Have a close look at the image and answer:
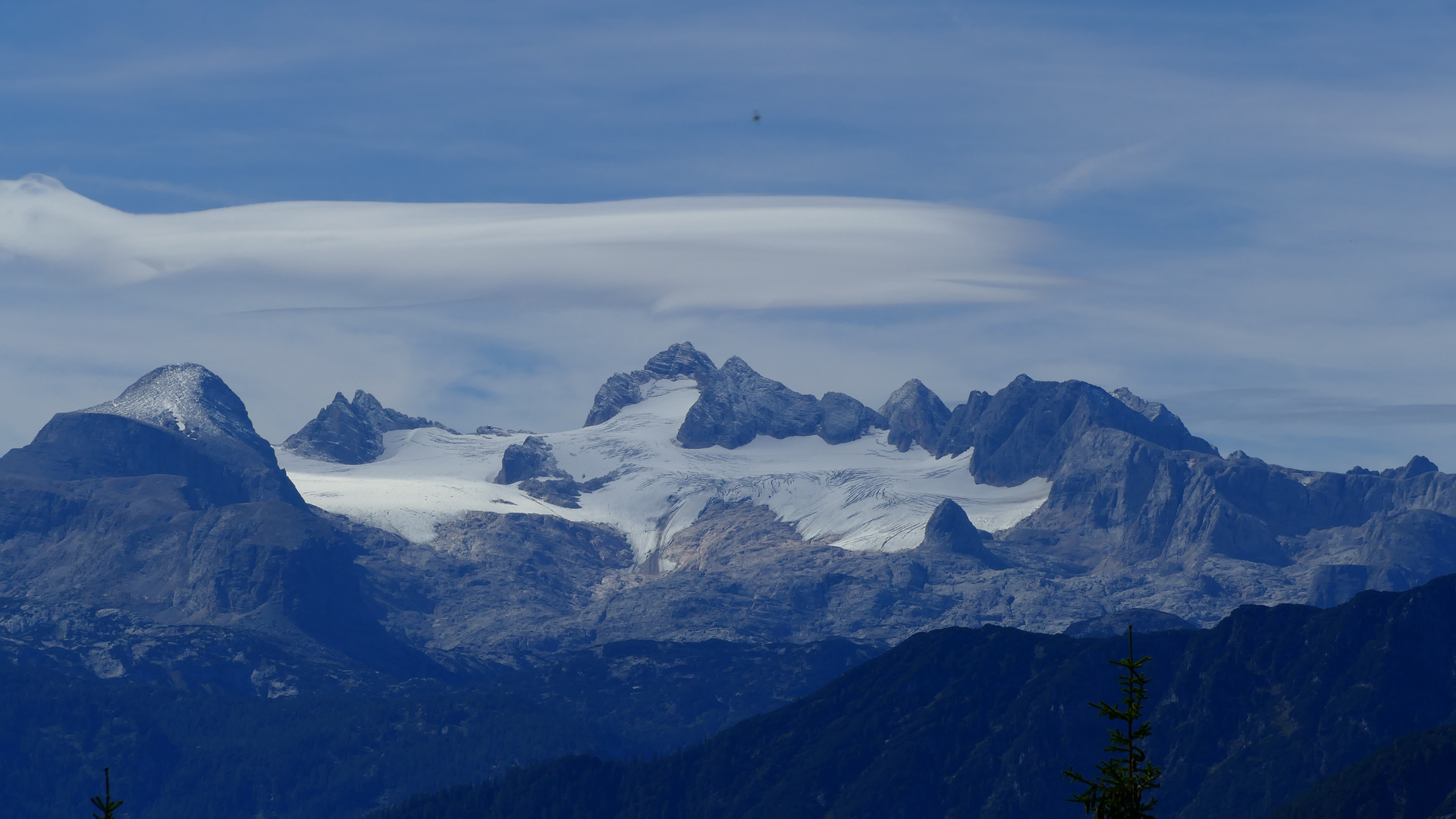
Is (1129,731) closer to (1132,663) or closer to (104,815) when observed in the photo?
(1132,663)

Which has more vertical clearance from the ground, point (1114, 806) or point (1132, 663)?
point (1132, 663)

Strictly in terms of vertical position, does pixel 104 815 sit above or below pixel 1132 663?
below

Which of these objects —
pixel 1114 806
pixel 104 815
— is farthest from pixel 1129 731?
pixel 104 815

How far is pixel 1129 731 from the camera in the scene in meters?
79.3

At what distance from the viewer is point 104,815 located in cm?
7838

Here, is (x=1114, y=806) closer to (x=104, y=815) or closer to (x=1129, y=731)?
(x=1129, y=731)

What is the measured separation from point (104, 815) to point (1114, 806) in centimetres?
3948

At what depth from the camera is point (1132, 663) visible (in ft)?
244

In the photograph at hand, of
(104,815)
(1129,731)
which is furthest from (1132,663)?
(104,815)

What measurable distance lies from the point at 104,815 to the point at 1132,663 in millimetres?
40369

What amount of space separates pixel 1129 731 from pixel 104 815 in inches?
1602

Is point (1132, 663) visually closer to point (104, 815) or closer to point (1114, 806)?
point (1114, 806)

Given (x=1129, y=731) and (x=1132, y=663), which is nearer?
(x=1132, y=663)
